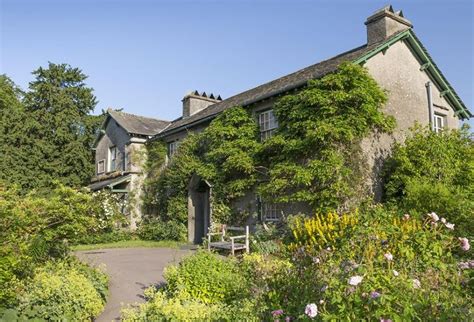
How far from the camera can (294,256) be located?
6176mm

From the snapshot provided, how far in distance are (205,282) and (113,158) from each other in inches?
834

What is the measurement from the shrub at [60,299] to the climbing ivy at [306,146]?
8368mm

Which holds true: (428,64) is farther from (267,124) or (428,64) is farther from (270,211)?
(270,211)

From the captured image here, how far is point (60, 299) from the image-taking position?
21.7ft

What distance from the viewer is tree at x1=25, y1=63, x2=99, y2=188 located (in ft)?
100

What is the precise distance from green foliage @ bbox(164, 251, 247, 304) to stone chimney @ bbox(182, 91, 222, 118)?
1805cm

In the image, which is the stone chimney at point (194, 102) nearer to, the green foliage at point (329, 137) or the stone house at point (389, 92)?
the stone house at point (389, 92)

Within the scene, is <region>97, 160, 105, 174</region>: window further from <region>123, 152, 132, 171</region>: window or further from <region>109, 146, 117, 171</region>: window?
<region>123, 152, 132, 171</region>: window

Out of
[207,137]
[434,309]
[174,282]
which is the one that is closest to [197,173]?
[207,137]

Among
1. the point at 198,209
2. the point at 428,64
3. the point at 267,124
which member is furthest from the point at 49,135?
the point at 428,64

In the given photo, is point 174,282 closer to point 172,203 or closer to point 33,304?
point 33,304

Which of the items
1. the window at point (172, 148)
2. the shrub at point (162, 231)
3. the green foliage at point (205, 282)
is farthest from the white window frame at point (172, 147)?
the green foliage at point (205, 282)

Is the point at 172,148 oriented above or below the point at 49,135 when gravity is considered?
below

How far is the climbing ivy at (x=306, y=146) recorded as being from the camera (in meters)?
13.6
